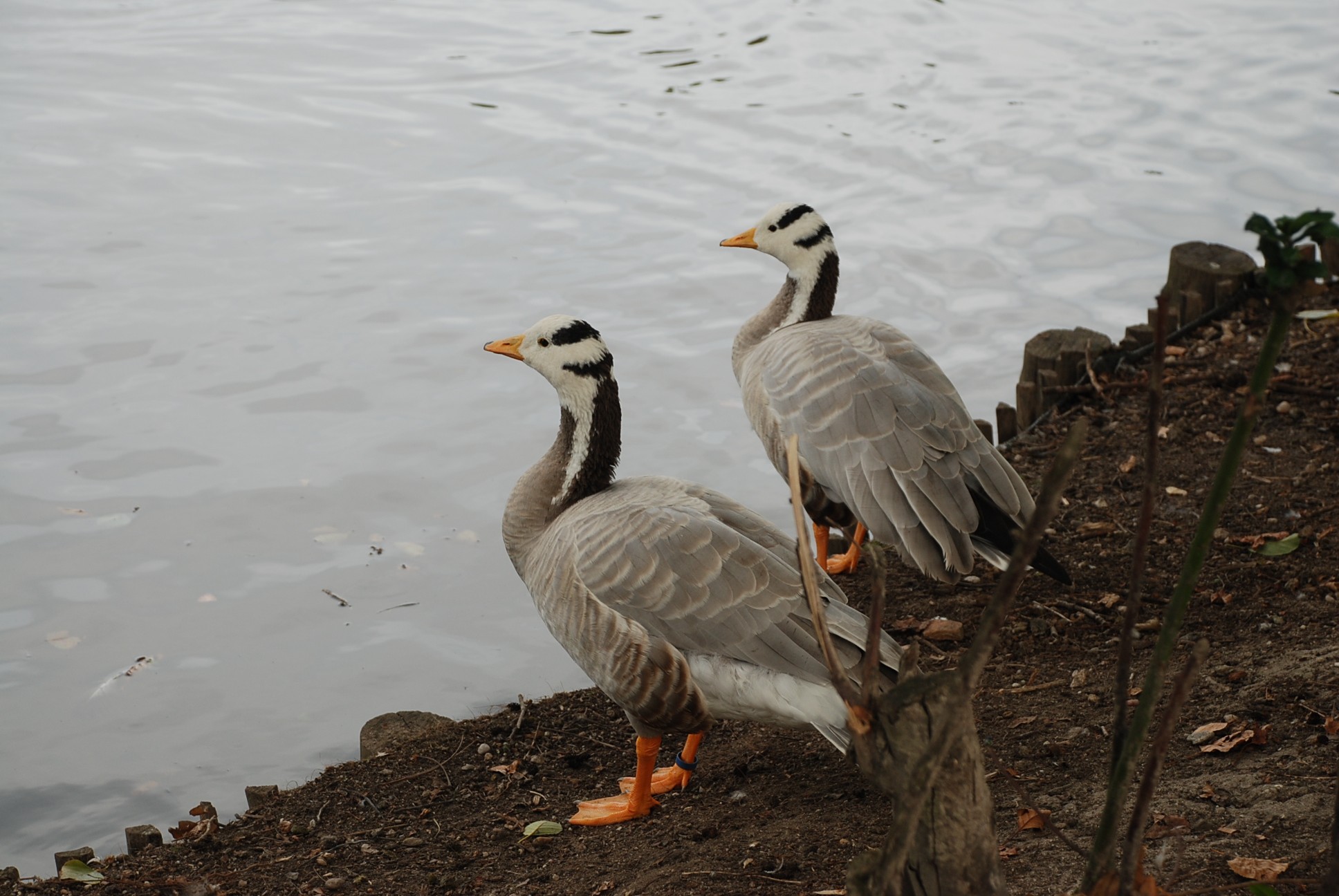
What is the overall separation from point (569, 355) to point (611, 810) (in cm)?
179

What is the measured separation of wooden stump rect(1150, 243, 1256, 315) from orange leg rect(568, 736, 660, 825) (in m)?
5.49

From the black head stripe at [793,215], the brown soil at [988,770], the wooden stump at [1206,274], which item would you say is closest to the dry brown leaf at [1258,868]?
the brown soil at [988,770]

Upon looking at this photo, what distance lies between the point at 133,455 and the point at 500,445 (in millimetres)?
2334

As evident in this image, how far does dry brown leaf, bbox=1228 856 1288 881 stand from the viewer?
9.76ft

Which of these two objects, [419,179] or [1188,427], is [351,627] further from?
[419,179]

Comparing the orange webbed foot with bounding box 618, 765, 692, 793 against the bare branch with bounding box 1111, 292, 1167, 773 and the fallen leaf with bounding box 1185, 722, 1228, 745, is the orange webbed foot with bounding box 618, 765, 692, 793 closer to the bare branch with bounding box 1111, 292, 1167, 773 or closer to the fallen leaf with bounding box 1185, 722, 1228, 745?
the fallen leaf with bounding box 1185, 722, 1228, 745

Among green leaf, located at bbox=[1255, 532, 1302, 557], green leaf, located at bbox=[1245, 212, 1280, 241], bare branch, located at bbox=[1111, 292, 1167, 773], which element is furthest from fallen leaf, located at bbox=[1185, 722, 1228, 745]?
green leaf, located at bbox=[1245, 212, 1280, 241]

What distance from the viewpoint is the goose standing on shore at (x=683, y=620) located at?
4062 millimetres

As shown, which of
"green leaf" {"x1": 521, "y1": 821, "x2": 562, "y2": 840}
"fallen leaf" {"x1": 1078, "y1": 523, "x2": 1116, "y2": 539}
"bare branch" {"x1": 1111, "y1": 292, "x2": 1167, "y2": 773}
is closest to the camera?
"bare branch" {"x1": 1111, "y1": 292, "x2": 1167, "y2": 773}

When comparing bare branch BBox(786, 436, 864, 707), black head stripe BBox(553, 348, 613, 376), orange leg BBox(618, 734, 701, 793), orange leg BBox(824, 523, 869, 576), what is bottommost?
orange leg BBox(824, 523, 869, 576)

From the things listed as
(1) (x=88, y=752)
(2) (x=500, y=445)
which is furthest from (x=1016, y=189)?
(1) (x=88, y=752)

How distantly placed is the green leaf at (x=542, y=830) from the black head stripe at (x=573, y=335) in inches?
73.9

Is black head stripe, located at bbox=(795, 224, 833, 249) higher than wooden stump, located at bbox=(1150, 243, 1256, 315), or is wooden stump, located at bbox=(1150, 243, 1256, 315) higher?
black head stripe, located at bbox=(795, 224, 833, 249)

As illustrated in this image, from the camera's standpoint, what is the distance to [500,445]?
26.5 feet
